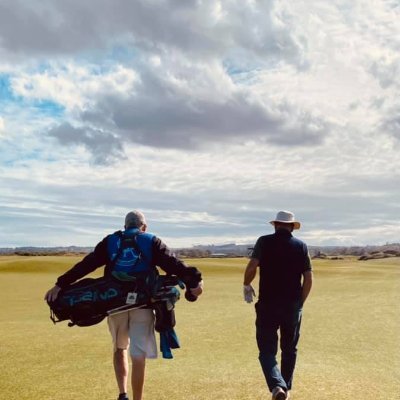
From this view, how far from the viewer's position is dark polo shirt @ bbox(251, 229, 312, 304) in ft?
25.0

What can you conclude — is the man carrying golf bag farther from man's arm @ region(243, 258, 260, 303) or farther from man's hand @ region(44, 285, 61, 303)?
man's arm @ region(243, 258, 260, 303)

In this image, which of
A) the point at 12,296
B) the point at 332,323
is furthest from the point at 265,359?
the point at 12,296

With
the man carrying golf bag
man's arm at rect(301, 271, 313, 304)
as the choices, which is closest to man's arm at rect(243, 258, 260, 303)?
man's arm at rect(301, 271, 313, 304)

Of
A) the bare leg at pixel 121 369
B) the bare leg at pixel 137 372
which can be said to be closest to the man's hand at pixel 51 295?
the bare leg at pixel 121 369

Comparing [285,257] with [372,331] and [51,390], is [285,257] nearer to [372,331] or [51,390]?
[51,390]

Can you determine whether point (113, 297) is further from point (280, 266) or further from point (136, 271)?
point (280, 266)

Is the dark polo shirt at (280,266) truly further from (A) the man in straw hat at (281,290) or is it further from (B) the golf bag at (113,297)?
(B) the golf bag at (113,297)

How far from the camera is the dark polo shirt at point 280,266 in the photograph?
7.62m

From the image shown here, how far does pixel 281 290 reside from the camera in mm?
7617

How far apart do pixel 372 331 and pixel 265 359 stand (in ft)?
23.1

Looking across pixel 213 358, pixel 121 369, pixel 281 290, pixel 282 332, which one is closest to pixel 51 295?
pixel 121 369

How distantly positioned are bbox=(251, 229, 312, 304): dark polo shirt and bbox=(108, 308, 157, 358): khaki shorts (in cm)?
163

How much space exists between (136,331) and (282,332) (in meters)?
2.01

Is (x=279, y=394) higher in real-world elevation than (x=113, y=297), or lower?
lower
